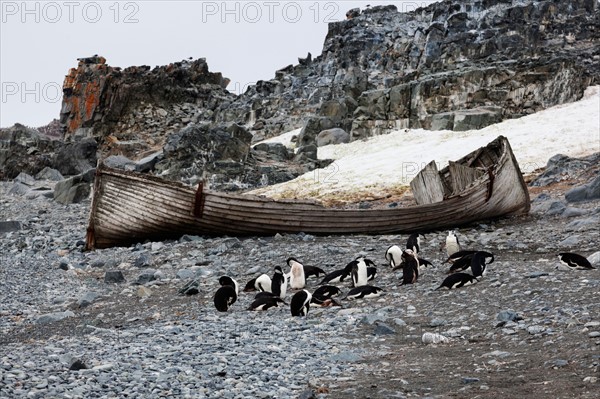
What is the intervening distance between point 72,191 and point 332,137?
1815 cm

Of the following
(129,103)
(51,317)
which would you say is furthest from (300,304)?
(129,103)

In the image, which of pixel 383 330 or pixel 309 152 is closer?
pixel 383 330

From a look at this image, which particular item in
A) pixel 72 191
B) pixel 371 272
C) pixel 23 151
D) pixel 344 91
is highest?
pixel 344 91

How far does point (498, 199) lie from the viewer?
57.5ft

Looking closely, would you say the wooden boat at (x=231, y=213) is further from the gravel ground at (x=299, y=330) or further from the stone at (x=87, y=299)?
the stone at (x=87, y=299)

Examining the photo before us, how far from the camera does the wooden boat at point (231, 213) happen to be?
16.5 m

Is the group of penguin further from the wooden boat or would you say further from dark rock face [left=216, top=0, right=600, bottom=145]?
dark rock face [left=216, top=0, right=600, bottom=145]

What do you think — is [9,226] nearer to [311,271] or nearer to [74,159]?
[311,271]

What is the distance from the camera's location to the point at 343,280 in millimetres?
11914

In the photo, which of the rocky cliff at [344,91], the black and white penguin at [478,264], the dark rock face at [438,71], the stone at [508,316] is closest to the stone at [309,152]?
the rocky cliff at [344,91]

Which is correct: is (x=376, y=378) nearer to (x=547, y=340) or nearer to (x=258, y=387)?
(x=258, y=387)

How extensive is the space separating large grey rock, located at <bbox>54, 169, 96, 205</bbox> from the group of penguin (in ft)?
63.6

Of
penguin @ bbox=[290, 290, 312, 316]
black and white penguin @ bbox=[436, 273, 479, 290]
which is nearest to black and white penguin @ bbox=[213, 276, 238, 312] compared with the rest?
penguin @ bbox=[290, 290, 312, 316]

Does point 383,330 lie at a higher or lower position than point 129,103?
lower
